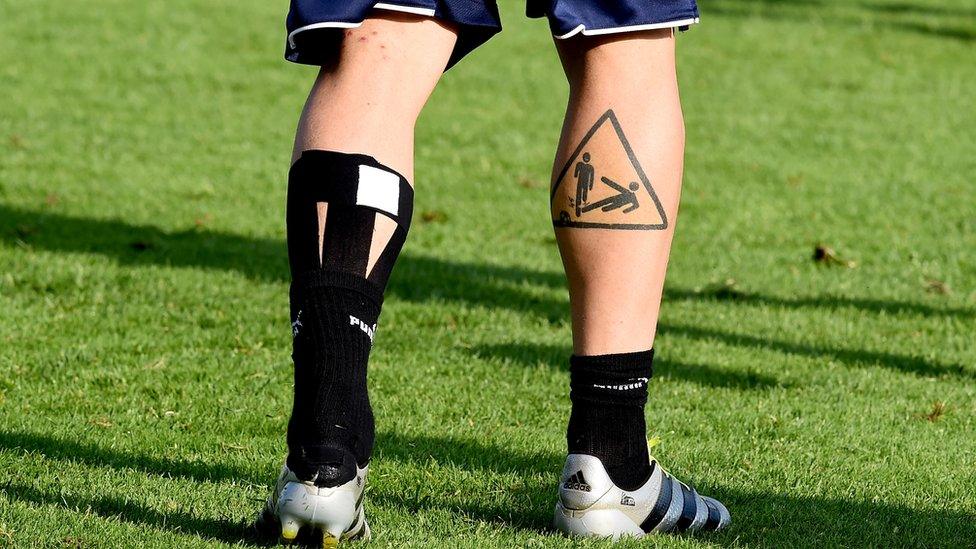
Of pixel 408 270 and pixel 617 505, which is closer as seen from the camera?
pixel 617 505

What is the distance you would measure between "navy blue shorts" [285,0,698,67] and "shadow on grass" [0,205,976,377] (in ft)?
8.44

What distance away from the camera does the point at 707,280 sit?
20.0 feet

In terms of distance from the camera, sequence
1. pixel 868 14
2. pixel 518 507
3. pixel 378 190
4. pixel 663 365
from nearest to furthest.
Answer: pixel 378 190 < pixel 518 507 < pixel 663 365 < pixel 868 14

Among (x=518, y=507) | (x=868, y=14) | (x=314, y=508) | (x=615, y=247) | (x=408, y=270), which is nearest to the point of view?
(x=314, y=508)

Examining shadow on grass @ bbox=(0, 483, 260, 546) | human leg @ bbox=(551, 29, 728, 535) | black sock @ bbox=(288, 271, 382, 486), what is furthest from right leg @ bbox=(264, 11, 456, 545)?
human leg @ bbox=(551, 29, 728, 535)

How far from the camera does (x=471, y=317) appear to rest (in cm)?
517

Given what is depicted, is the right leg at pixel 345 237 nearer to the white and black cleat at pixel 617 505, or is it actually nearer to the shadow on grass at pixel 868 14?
the white and black cleat at pixel 617 505

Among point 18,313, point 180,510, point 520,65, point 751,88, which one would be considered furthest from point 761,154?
point 180,510

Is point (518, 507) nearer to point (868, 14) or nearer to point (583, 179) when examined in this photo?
point (583, 179)

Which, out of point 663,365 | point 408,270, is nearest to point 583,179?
point 663,365

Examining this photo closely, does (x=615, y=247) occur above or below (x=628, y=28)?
below

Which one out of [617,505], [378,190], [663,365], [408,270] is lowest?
[408,270]

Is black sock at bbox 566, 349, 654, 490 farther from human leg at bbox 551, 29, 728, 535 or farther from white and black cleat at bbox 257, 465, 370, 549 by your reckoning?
white and black cleat at bbox 257, 465, 370, 549

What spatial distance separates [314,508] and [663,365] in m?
2.41
